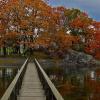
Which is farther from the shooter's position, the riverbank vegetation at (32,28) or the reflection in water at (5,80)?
the riverbank vegetation at (32,28)

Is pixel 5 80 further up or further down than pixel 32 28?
further down

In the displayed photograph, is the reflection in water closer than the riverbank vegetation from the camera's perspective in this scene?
Yes

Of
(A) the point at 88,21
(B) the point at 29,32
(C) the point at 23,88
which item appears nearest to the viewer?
(C) the point at 23,88

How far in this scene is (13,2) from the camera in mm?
83125

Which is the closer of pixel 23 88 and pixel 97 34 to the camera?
pixel 23 88

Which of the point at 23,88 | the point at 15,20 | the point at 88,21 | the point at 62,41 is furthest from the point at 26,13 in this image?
the point at 23,88

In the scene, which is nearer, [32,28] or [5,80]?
[5,80]

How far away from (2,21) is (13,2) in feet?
15.1

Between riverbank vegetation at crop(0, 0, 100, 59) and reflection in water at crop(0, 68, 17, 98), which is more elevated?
riverbank vegetation at crop(0, 0, 100, 59)

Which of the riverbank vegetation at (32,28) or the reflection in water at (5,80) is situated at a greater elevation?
the riverbank vegetation at (32,28)

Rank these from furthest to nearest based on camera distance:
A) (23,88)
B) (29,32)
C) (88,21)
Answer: (88,21) < (29,32) < (23,88)

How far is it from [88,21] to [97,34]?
361 cm

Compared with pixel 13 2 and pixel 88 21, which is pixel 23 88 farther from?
pixel 88 21

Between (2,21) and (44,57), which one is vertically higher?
(2,21)
